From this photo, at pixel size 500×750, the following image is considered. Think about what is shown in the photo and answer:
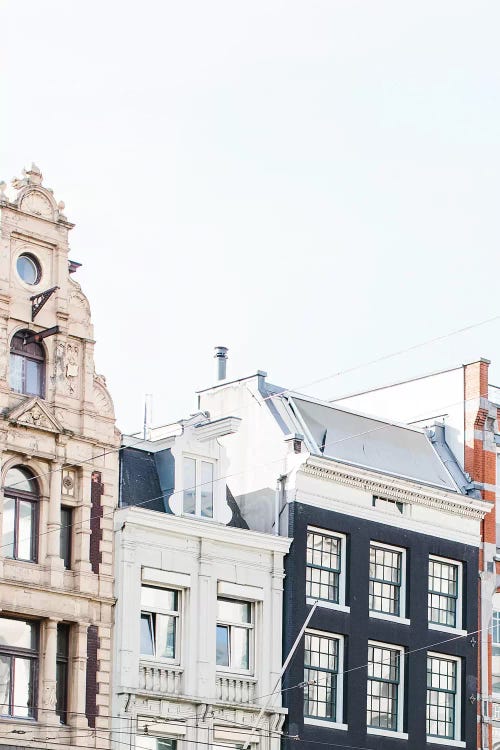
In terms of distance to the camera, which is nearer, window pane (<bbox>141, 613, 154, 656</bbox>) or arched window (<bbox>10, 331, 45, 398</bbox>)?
arched window (<bbox>10, 331, 45, 398</bbox>)

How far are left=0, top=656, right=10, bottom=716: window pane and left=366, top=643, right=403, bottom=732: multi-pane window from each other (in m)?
12.1

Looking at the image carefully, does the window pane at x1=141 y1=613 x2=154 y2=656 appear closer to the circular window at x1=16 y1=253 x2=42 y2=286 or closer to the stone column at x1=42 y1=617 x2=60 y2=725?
the stone column at x1=42 y1=617 x2=60 y2=725

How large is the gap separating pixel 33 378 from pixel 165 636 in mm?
7603

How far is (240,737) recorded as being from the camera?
47562 mm

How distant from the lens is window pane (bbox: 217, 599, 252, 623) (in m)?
48.2

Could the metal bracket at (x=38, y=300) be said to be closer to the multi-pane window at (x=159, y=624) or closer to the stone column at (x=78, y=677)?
the multi-pane window at (x=159, y=624)

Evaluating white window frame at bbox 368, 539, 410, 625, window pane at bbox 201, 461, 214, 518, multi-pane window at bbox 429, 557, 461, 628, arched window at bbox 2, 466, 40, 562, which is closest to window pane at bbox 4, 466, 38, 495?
arched window at bbox 2, 466, 40, 562

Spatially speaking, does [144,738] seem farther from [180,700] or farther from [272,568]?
[272,568]

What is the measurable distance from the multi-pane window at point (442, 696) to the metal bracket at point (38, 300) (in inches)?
637

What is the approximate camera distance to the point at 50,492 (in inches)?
1761

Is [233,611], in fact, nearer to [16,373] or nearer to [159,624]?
[159,624]

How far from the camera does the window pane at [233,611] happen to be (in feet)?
158

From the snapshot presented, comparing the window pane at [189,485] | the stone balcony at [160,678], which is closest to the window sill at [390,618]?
the window pane at [189,485]

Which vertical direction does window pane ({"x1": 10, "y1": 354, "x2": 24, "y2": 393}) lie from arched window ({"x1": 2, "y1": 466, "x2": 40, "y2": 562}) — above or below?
above
